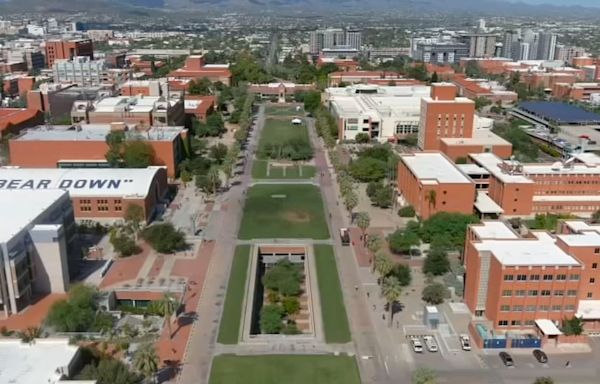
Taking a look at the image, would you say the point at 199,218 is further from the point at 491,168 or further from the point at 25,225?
the point at 491,168

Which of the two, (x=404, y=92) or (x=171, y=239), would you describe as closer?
(x=171, y=239)

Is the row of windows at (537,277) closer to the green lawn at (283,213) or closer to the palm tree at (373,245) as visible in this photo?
the palm tree at (373,245)

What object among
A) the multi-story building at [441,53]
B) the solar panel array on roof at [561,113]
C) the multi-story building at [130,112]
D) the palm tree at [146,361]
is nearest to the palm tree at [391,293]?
the palm tree at [146,361]

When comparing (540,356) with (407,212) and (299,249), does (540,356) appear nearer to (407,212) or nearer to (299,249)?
(299,249)

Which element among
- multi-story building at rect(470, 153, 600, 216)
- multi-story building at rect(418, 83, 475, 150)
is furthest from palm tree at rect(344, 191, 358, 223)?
multi-story building at rect(418, 83, 475, 150)

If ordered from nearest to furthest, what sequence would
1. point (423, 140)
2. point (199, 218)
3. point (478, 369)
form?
1. point (478, 369)
2. point (199, 218)
3. point (423, 140)

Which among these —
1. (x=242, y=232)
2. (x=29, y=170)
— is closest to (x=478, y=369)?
(x=242, y=232)

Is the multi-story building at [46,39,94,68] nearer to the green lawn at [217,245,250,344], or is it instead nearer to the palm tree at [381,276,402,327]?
the green lawn at [217,245,250,344]
